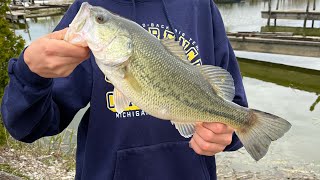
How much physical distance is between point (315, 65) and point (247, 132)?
1396 cm

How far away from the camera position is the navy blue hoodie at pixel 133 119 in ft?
6.58

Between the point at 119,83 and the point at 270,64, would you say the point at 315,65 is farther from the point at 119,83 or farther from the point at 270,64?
the point at 119,83

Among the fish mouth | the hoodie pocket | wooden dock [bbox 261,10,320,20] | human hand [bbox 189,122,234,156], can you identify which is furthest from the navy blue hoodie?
wooden dock [bbox 261,10,320,20]

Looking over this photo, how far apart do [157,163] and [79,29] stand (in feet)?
3.08

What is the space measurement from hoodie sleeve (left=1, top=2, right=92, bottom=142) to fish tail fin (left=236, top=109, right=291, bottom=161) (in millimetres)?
881

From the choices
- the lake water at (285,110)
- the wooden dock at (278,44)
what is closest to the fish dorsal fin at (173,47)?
the lake water at (285,110)

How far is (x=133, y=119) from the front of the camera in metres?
2.01

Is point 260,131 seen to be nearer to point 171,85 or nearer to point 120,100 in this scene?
point 171,85

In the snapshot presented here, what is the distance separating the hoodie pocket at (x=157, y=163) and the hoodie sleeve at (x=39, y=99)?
0.38 meters

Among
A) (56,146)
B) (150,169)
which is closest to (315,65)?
(56,146)

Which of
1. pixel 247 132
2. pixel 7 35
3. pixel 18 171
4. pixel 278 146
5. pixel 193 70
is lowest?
pixel 278 146

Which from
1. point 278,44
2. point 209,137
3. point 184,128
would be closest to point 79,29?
point 184,128

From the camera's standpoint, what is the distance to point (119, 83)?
151cm

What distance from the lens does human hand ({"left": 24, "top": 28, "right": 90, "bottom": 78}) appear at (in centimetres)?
143
